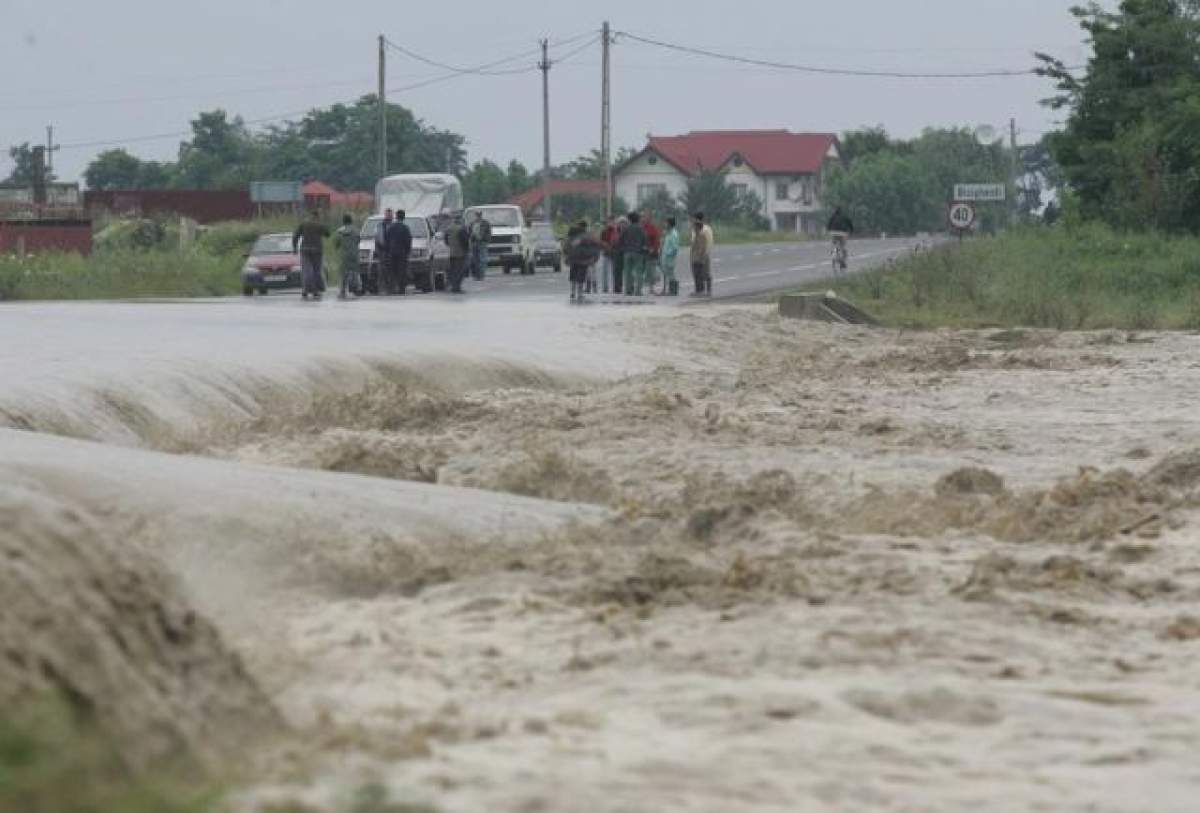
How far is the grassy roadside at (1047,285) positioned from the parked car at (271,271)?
11.9m

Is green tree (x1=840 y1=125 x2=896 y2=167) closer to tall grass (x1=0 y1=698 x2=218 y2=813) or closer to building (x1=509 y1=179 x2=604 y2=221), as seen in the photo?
building (x1=509 y1=179 x2=604 y2=221)

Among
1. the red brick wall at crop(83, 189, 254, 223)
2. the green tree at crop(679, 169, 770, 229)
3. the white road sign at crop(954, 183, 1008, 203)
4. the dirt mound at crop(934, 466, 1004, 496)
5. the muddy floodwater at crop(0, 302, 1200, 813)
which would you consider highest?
the white road sign at crop(954, 183, 1008, 203)

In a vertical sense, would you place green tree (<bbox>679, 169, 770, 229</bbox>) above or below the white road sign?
below

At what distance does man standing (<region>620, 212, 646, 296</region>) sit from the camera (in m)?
45.5

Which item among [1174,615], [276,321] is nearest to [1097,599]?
[1174,615]

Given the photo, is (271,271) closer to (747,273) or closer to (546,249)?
(747,273)

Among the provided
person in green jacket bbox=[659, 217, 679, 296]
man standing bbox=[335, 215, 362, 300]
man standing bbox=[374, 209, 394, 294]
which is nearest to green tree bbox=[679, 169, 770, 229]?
man standing bbox=[374, 209, 394, 294]

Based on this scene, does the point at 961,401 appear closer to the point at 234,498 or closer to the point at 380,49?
the point at 234,498

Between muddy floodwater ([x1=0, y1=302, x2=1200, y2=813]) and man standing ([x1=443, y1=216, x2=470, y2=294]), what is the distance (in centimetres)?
2538

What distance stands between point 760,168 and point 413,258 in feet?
378

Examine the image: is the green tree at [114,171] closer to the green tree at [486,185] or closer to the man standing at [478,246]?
the green tree at [486,185]

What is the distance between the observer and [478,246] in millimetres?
57938

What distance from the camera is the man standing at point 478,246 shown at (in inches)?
2274

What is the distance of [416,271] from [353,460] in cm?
3440
